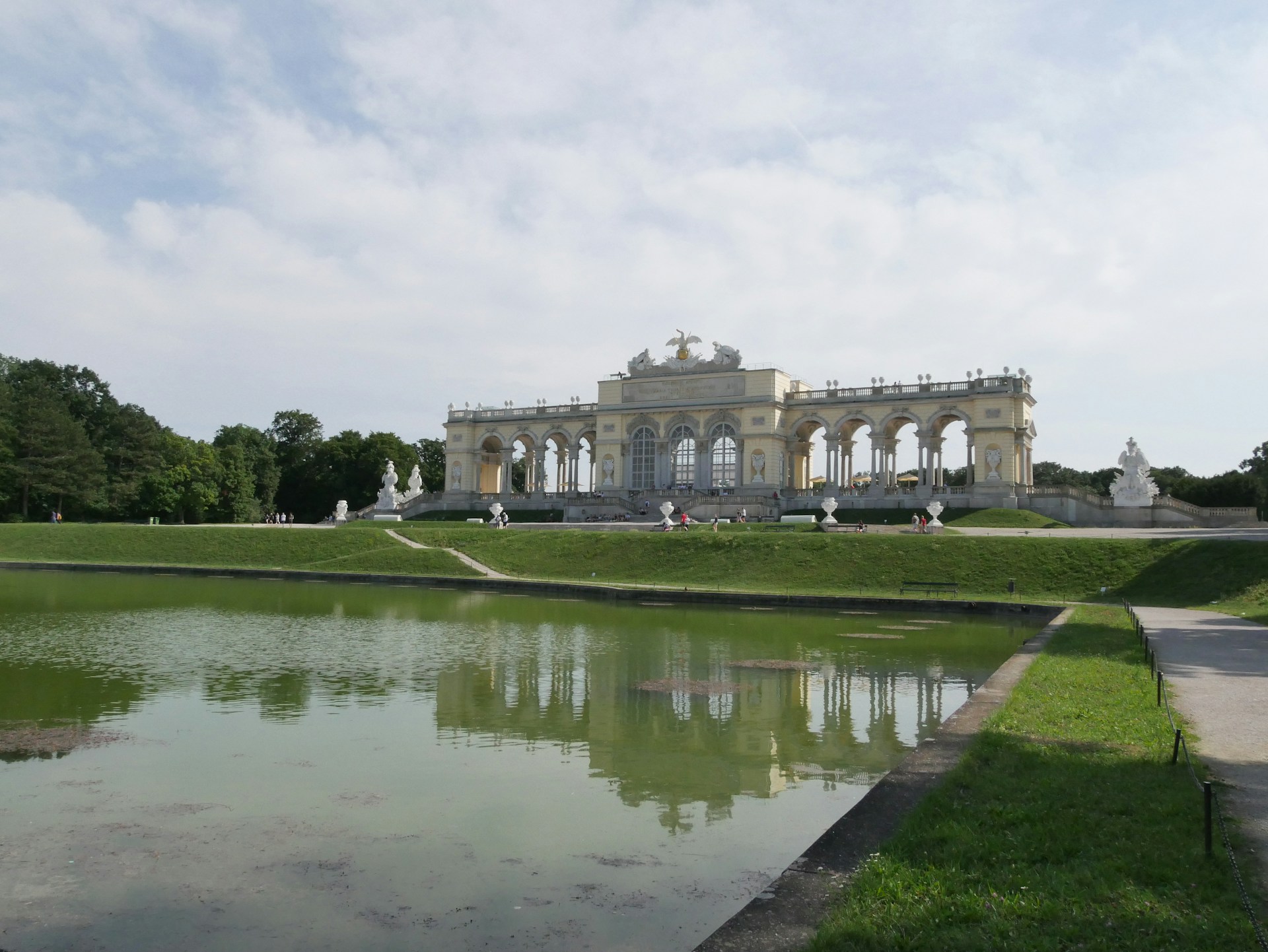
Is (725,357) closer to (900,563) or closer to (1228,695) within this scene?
(900,563)

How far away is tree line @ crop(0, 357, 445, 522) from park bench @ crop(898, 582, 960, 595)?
6009 cm

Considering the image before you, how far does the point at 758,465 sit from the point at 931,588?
35180 millimetres

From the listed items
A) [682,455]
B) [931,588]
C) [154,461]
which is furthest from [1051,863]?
[154,461]

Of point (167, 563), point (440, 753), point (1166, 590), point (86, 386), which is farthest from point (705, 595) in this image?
point (86, 386)

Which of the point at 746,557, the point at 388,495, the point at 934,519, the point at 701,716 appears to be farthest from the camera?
the point at 388,495

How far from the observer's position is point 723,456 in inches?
2761

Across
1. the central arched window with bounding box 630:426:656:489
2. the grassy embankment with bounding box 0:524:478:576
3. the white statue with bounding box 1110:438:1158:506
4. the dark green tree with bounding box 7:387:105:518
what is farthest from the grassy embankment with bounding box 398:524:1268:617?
the dark green tree with bounding box 7:387:105:518

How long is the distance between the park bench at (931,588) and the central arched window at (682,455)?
125 feet

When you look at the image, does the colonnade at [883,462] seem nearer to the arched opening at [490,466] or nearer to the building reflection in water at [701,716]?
the arched opening at [490,466]

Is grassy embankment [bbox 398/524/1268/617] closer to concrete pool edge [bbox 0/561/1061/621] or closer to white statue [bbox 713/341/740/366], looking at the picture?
concrete pool edge [bbox 0/561/1061/621]

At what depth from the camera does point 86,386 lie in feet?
271

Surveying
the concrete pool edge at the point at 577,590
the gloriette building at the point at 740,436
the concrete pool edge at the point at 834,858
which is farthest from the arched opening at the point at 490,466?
the concrete pool edge at the point at 834,858

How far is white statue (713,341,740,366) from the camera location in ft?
229

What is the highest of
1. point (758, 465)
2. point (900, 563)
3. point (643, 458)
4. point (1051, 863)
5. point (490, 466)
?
point (643, 458)
